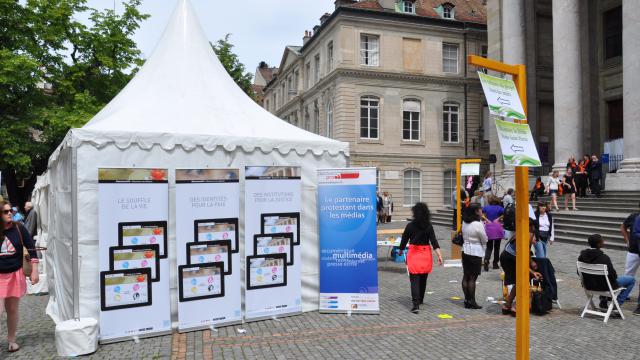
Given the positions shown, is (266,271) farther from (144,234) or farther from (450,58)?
(450,58)

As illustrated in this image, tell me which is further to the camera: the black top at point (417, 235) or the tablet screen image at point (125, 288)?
the black top at point (417, 235)

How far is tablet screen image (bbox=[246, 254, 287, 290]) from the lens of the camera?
804cm

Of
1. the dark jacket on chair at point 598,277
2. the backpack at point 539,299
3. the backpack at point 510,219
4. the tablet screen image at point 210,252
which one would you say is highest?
the backpack at point 510,219

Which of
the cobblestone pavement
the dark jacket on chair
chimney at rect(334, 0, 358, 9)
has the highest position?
chimney at rect(334, 0, 358, 9)

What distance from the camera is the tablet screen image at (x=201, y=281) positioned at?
750 cm

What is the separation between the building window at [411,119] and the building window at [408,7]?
622 cm

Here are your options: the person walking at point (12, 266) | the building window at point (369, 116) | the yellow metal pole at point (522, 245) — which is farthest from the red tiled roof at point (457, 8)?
the yellow metal pole at point (522, 245)

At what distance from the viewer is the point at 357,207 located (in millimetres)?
8508

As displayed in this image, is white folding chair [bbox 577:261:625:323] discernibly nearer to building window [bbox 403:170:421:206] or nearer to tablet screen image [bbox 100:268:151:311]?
tablet screen image [bbox 100:268:151:311]

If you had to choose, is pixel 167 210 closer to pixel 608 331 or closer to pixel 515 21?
pixel 608 331

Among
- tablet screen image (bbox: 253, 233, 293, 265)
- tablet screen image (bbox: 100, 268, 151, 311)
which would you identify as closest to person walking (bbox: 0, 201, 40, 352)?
tablet screen image (bbox: 100, 268, 151, 311)

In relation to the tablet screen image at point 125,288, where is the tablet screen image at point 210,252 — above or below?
above

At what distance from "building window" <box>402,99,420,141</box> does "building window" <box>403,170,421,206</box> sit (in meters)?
2.37

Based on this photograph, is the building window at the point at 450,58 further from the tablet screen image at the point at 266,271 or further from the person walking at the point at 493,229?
the tablet screen image at the point at 266,271
